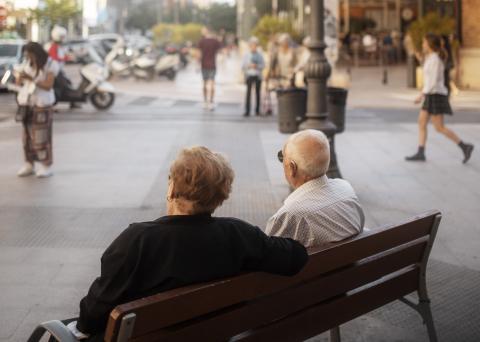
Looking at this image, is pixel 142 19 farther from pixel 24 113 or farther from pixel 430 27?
pixel 24 113

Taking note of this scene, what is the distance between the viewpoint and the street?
5.14 meters

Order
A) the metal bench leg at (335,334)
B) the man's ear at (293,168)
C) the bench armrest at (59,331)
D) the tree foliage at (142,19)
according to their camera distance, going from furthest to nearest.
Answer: the tree foliage at (142,19) < the metal bench leg at (335,334) < the man's ear at (293,168) < the bench armrest at (59,331)

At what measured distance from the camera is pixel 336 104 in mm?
9438

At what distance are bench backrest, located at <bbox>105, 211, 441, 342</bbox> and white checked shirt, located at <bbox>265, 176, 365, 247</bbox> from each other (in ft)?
0.42

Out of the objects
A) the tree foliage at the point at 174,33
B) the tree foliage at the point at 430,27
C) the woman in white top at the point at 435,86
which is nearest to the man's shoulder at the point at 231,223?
the woman in white top at the point at 435,86

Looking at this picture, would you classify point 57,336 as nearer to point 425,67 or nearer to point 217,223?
point 217,223

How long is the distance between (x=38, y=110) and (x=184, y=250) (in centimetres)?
716

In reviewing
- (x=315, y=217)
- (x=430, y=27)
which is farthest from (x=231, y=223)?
(x=430, y=27)

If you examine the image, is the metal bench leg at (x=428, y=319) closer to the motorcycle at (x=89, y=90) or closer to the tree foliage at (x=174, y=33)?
the motorcycle at (x=89, y=90)

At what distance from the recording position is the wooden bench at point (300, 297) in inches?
111

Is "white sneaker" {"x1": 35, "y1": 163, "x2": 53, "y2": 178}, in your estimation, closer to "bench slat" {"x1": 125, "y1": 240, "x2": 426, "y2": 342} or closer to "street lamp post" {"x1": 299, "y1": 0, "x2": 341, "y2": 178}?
"street lamp post" {"x1": 299, "y1": 0, "x2": 341, "y2": 178}

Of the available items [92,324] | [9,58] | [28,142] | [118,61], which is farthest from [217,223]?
[118,61]

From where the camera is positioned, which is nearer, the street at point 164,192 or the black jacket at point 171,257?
the black jacket at point 171,257

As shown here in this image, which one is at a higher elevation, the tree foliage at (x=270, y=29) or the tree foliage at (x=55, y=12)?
the tree foliage at (x=55, y=12)
